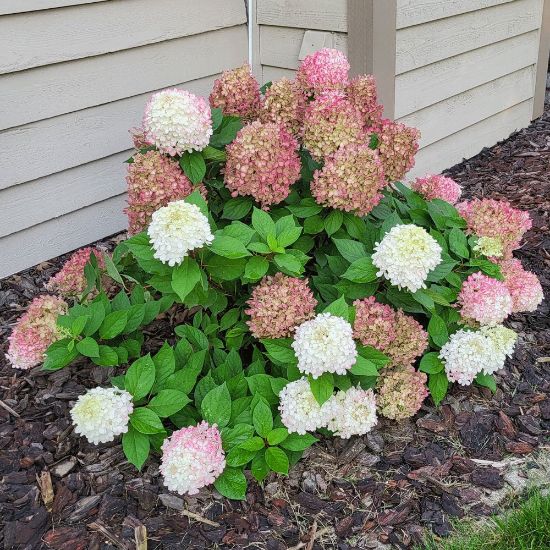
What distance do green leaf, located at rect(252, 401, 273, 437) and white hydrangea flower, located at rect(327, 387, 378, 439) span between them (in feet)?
0.64

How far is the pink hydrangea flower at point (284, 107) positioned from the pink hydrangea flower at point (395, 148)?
27 cm

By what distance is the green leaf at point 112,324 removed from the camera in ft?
6.47

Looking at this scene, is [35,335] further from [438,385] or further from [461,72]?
[461,72]

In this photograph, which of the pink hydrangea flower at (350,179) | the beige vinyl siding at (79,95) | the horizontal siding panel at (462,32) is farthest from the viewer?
the horizontal siding panel at (462,32)

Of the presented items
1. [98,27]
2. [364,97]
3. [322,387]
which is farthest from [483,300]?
[98,27]

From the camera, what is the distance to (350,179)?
191 cm

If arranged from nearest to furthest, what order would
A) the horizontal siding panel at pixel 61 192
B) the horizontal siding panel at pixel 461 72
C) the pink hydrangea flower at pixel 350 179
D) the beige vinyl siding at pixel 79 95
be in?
1. the pink hydrangea flower at pixel 350 179
2. the beige vinyl siding at pixel 79 95
3. the horizontal siding panel at pixel 61 192
4. the horizontal siding panel at pixel 461 72

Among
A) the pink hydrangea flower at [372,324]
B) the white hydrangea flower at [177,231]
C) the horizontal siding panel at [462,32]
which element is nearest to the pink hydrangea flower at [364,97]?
the pink hydrangea flower at [372,324]

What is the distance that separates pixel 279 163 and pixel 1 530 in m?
1.26

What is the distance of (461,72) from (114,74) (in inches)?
83.5

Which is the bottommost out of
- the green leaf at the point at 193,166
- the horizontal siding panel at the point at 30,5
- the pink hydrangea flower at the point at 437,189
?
the pink hydrangea flower at the point at 437,189

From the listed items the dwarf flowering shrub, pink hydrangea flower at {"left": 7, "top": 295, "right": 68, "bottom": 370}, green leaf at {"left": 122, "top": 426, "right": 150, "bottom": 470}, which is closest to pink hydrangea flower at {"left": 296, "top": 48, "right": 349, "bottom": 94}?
the dwarf flowering shrub

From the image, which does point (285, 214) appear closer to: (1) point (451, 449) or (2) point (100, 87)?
(1) point (451, 449)

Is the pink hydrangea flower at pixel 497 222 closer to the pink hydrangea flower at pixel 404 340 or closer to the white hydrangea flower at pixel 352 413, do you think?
the pink hydrangea flower at pixel 404 340
